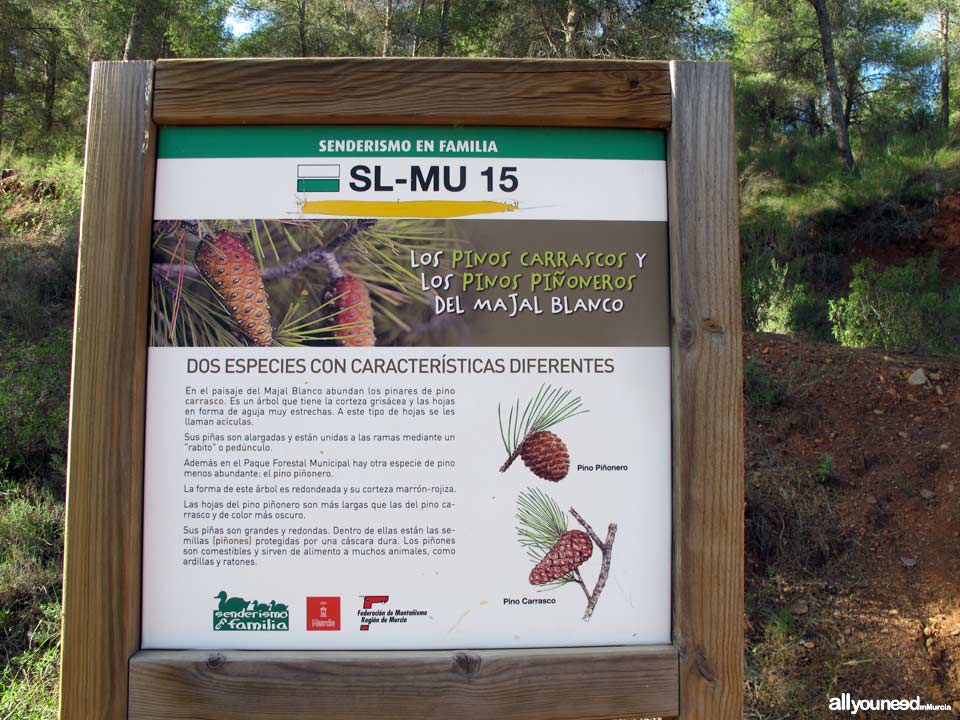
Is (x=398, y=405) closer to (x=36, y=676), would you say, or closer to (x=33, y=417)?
(x=36, y=676)

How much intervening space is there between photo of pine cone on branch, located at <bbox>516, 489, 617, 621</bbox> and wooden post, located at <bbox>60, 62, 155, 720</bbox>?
0.81 meters

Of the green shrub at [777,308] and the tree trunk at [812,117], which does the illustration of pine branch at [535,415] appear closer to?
the green shrub at [777,308]

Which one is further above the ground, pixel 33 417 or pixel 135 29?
pixel 135 29

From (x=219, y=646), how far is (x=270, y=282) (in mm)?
761

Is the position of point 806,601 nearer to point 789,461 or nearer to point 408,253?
point 789,461

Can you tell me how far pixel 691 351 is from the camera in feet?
5.32

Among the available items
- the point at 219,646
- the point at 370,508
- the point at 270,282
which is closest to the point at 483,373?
the point at 370,508

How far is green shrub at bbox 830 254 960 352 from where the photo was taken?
5.27 m

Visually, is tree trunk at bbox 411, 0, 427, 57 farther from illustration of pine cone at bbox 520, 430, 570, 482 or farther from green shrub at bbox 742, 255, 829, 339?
illustration of pine cone at bbox 520, 430, 570, 482

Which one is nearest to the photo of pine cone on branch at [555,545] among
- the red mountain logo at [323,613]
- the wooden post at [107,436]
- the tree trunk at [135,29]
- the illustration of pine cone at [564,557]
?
the illustration of pine cone at [564,557]

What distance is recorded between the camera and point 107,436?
1584 mm

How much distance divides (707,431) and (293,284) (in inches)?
36.1

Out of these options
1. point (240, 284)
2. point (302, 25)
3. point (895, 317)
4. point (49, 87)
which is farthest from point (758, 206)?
point (240, 284)

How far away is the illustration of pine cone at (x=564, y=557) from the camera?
1.61 meters
